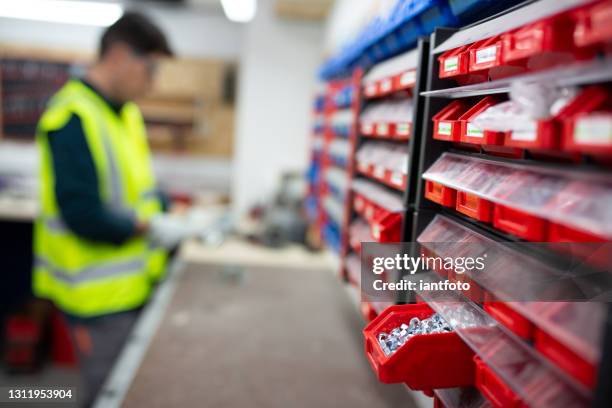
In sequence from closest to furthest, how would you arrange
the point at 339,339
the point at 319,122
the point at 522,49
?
1. the point at 522,49
2. the point at 339,339
3. the point at 319,122

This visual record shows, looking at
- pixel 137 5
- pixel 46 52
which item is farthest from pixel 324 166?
pixel 46 52

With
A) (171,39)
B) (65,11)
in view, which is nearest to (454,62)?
(171,39)

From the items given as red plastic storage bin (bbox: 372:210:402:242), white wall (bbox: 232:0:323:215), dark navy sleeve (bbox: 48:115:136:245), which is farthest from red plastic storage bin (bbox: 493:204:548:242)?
white wall (bbox: 232:0:323:215)

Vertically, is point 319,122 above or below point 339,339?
above

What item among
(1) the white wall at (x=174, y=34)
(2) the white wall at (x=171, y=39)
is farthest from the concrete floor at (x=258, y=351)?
(1) the white wall at (x=174, y=34)

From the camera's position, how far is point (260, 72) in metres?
4.16

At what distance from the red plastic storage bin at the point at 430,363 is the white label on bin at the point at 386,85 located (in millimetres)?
725

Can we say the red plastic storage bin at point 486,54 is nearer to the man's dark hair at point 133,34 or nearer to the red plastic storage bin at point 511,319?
the red plastic storage bin at point 511,319

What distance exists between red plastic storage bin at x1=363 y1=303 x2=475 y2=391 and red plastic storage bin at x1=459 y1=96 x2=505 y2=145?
34 centimetres

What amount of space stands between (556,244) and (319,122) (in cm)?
240

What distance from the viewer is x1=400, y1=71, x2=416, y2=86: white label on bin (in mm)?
1094

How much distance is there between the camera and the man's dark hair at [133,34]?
2.03 m

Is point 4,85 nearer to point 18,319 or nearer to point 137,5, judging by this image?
point 137,5

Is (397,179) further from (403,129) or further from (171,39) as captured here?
(171,39)
